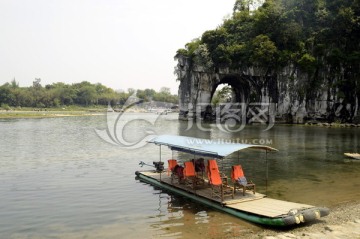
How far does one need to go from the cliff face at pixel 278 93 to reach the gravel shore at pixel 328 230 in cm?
4745

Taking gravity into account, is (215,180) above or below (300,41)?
below

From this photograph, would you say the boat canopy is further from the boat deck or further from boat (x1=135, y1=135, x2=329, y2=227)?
the boat deck

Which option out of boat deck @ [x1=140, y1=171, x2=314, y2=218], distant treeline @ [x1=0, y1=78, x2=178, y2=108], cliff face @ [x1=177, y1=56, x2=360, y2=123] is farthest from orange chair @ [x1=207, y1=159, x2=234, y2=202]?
distant treeline @ [x1=0, y1=78, x2=178, y2=108]

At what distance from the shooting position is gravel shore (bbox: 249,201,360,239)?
9359 millimetres

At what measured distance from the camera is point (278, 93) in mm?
59406

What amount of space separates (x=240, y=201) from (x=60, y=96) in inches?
5477

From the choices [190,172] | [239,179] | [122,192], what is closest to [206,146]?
[190,172]

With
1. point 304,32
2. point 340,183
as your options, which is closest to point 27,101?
point 304,32

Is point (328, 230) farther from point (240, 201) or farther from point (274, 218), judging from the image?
point (240, 201)

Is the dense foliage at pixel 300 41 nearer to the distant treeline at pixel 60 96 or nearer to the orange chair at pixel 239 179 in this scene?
the orange chair at pixel 239 179

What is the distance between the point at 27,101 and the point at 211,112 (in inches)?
3415

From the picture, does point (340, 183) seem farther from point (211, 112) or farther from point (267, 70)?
point (211, 112)

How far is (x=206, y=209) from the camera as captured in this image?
40.2ft

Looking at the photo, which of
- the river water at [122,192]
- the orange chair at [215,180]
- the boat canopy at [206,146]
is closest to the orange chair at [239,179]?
the orange chair at [215,180]
